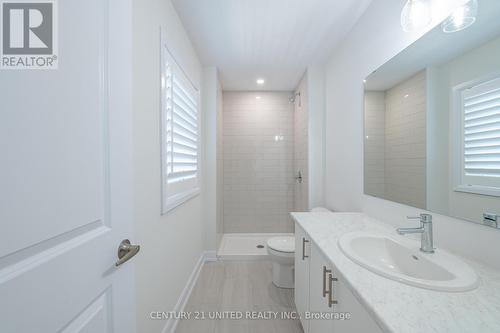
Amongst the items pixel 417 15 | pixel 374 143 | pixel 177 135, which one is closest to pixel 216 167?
pixel 177 135

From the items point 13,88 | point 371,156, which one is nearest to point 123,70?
point 13,88

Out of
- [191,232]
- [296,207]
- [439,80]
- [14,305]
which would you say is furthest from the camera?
[296,207]

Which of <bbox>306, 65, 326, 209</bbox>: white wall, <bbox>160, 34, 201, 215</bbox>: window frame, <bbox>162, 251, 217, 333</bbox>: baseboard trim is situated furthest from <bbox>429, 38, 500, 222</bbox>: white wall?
<bbox>162, 251, 217, 333</bbox>: baseboard trim

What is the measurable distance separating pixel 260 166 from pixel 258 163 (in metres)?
0.06

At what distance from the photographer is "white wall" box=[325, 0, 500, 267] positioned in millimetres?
905

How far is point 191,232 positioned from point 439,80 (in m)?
2.17

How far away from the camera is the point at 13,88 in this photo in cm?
40

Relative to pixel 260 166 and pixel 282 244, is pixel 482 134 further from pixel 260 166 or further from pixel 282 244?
pixel 260 166

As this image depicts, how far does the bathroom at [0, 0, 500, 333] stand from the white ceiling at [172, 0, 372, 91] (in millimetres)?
18

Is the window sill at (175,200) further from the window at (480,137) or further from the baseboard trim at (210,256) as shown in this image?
the window at (480,137)

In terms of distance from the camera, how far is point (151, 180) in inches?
48.4

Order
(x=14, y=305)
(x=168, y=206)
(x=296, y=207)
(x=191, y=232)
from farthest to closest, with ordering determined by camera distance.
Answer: (x=296, y=207), (x=191, y=232), (x=168, y=206), (x=14, y=305)

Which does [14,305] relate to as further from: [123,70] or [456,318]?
[456,318]

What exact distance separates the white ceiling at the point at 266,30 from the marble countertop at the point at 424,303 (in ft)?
5.87
